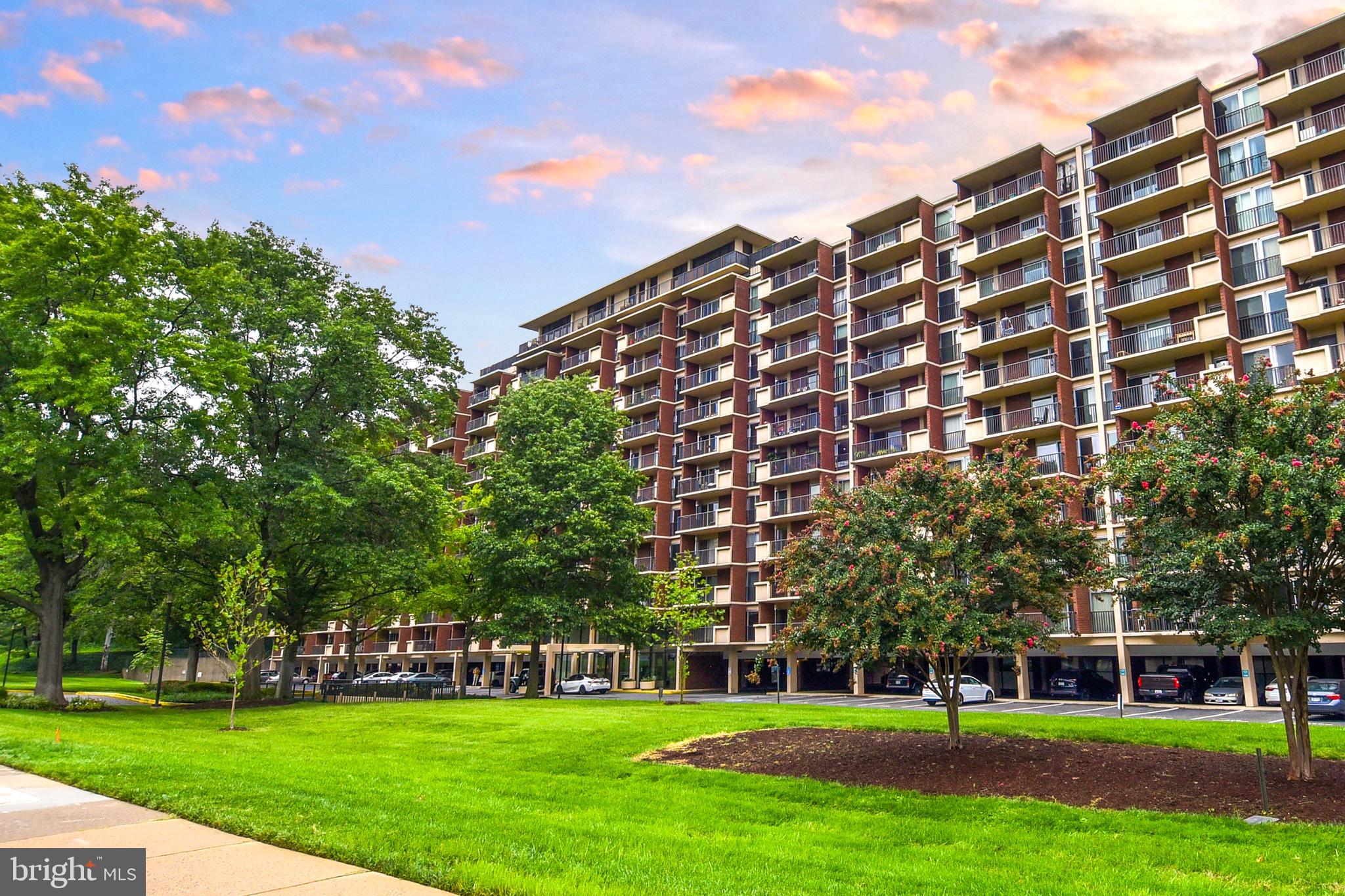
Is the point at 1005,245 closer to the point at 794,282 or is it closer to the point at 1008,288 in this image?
the point at 1008,288

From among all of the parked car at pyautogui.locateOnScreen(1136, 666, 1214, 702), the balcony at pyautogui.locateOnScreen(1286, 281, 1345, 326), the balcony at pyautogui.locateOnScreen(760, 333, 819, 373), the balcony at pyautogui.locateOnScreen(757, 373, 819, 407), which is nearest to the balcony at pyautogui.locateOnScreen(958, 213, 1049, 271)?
the balcony at pyautogui.locateOnScreen(760, 333, 819, 373)

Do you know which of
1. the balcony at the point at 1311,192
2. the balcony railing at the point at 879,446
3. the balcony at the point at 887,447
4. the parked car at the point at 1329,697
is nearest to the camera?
the parked car at the point at 1329,697

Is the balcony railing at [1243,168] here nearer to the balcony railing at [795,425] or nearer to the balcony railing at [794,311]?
the balcony railing at [794,311]

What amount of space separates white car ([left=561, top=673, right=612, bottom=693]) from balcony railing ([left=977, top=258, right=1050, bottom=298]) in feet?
111

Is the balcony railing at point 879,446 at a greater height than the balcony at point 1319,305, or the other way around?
the balcony at point 1319,305

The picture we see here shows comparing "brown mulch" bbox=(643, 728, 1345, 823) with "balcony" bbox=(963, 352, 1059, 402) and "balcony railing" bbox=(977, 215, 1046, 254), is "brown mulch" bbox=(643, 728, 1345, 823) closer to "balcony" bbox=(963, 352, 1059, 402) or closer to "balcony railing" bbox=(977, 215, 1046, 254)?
"balcony" bbox=(963, 352, 1059, 402)

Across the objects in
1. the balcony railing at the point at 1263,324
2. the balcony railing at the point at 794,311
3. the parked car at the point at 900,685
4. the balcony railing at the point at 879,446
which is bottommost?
the parked car at the point at 900,685

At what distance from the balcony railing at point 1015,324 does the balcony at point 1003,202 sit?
6171 mm

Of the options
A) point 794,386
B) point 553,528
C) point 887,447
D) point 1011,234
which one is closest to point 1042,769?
point 553,528

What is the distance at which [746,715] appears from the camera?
26.5 m

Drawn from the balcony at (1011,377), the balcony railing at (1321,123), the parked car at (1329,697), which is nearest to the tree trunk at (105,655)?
the balcony at (1011,377)

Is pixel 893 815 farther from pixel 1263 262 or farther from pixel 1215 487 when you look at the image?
pixel 1263 262

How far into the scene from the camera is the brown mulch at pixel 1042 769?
12516 millimetres

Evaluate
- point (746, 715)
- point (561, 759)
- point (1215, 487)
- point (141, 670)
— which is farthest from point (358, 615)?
point (1215, 487)
